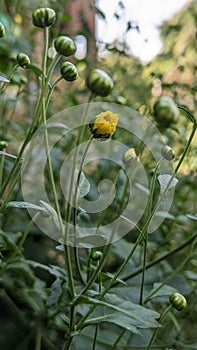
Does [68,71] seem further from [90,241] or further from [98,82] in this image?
[90,241]

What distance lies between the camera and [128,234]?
77cm

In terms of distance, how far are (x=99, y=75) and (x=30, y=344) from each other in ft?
1.32

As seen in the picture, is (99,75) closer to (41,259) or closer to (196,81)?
(41,259)

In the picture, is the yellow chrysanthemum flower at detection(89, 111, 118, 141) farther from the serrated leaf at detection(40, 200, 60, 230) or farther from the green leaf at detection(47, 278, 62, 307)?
the green leaf at detection(47, 278, 62, 307)

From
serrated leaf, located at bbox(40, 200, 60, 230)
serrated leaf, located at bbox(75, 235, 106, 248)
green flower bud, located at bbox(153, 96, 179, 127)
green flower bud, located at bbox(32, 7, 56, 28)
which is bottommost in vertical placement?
serrated leaf, located at bbox(75, 235, 106, 248)

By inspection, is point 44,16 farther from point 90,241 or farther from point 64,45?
point 90,241

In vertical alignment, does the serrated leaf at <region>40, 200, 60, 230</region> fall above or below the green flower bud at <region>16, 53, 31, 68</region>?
below

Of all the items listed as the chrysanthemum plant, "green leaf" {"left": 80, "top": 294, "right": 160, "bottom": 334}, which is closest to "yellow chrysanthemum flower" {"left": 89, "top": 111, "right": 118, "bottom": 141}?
the chrysanthemum plant

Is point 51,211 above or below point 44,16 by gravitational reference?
below

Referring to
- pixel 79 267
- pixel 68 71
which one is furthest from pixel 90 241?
pixel 68 71

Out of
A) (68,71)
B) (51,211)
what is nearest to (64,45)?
(68,71)

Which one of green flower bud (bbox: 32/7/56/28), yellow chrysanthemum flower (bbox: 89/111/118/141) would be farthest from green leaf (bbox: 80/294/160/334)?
green flower bud (bbox: 32/7/56/28)

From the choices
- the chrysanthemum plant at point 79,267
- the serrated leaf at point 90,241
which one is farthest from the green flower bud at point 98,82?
the serrated leaf at point 90,241

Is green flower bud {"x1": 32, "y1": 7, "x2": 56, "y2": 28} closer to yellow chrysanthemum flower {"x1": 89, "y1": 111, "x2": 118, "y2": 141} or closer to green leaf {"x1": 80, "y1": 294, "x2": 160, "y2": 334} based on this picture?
yellow chrysanthemum flower {"x1": 89, "y1": 111, "x2": 118, "y2": 141}
